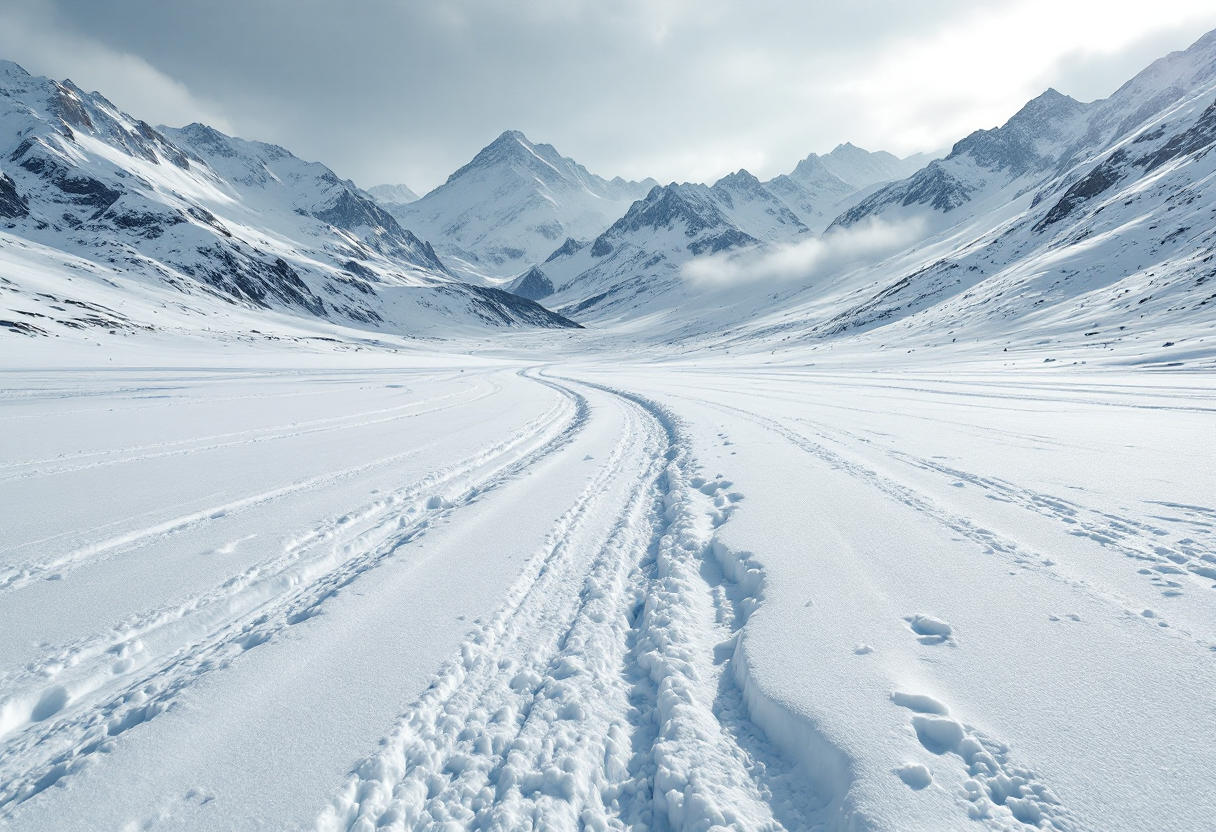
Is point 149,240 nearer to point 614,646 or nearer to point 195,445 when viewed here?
point 195,445

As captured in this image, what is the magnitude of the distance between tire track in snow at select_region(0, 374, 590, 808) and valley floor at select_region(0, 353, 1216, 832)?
21mm

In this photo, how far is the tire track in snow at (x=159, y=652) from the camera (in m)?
2.55

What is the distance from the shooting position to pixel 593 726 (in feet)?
9.21

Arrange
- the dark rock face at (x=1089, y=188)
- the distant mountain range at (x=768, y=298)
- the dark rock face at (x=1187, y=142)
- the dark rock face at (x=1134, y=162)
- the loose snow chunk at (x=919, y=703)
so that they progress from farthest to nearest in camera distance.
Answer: the dark rock face at (x=1089, y=188) → the dark rock face at (x=1134, y=162) → the dark rock face at (x=1187, y=142) → the distant mountain range at (x=768, y=298) → the loose snow chunk at (x=919, y=703)

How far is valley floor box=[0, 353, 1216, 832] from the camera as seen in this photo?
2289 millimetres

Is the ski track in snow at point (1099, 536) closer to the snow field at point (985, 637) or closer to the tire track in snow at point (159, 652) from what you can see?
the snow field at point (985, 637)

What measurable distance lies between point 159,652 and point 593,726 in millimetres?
2819

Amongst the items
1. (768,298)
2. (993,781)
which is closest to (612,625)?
(993,781)

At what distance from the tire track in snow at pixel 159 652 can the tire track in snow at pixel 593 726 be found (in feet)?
4.62

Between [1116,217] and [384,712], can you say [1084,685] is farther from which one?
[1116,217]

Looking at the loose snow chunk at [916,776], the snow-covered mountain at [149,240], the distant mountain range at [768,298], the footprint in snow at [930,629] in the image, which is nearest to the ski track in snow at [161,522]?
the loose snow chunk at [916,776]

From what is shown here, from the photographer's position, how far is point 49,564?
434 centimetres

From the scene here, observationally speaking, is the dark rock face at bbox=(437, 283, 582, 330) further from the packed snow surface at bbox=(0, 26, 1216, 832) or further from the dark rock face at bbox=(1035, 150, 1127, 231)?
the packed snow surface at bbox=(0, 26, 1216, 832)

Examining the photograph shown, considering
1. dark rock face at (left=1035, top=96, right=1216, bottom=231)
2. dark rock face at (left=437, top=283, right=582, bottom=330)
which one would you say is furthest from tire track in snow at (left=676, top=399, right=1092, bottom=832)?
dark rock face at (left=437, top=283, right=582, bottom=330)
